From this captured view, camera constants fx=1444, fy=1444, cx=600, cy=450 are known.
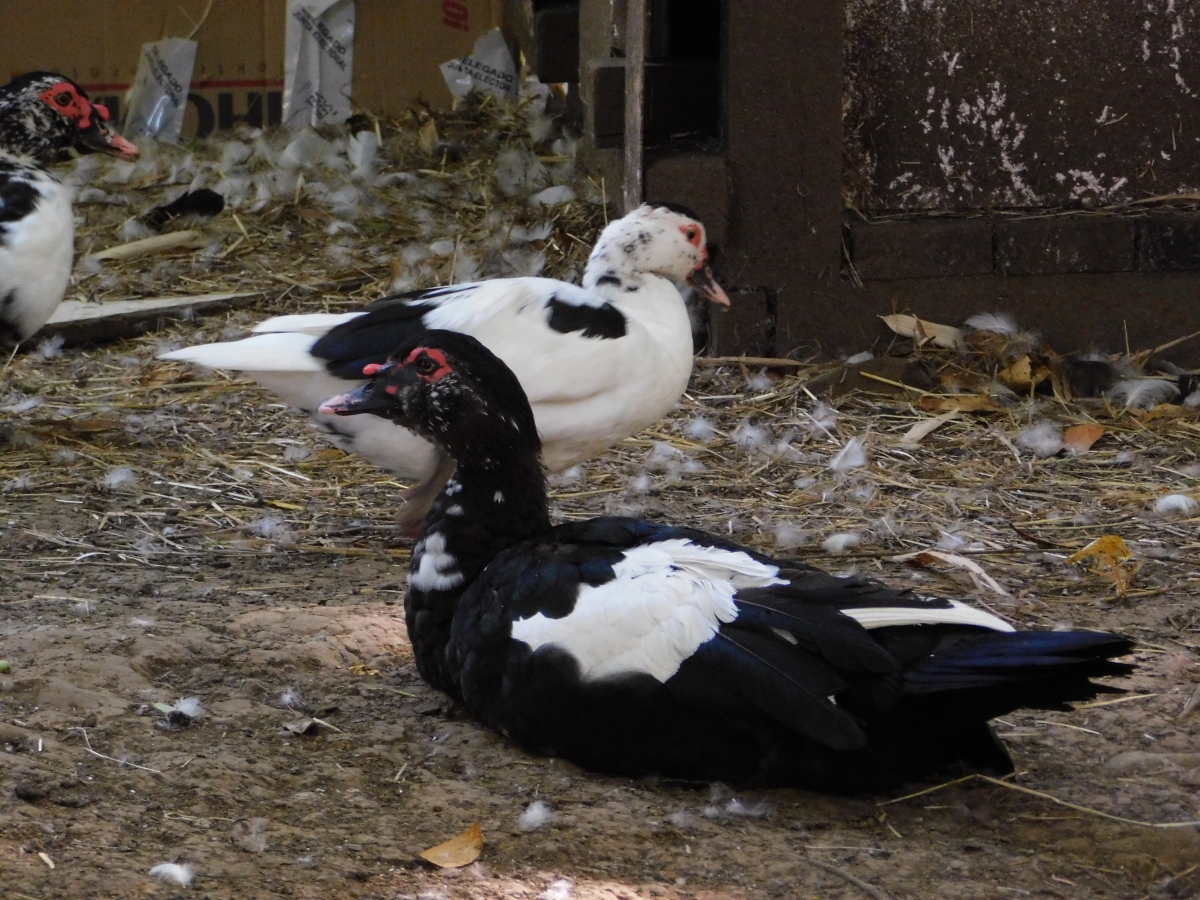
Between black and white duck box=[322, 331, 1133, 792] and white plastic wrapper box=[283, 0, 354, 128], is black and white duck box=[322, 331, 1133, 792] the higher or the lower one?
the lower one

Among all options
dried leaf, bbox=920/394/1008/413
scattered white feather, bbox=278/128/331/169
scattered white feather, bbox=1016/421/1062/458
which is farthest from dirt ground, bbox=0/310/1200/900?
scattered white feather, bbox=278/128/331/169

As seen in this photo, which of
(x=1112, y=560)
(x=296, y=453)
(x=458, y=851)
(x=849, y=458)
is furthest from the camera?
(x=296, y=453)

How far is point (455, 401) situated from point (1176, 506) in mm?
2113

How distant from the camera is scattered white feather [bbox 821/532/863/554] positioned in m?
3.55

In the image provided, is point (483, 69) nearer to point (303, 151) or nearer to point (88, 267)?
point (303, 151)

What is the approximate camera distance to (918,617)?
85.4 inches

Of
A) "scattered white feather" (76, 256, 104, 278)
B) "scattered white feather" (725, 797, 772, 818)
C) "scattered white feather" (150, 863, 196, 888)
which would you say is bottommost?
"scattered white feather" (725, 797, 772, 818)

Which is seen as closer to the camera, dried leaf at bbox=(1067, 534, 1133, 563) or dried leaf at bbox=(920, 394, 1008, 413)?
dried leaf at bbox=(1067, 534, 1133, 563)

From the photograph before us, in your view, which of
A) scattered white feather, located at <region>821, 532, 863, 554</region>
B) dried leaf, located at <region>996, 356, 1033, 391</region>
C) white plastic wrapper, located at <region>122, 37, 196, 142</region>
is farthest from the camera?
white plastic wrapper, located at <region>122, 37, 196, 142</region>

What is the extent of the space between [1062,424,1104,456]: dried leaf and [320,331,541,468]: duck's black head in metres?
2.21

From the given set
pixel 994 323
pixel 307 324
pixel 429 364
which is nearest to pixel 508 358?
pixel 307 324

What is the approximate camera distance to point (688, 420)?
470cm

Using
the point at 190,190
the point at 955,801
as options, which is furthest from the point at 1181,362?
the point at 190,190

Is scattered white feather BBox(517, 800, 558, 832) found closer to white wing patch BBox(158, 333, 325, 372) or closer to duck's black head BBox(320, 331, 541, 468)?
duck's black head BBox(320, 331, 541, 468)
